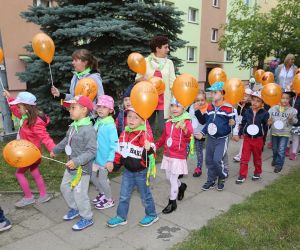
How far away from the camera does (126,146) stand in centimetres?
349

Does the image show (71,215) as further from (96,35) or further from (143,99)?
(96,35)

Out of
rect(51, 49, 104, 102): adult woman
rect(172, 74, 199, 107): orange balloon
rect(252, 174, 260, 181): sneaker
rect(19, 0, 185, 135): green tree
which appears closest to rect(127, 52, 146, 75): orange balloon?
rect(51, 49, 104, 102): adult woman

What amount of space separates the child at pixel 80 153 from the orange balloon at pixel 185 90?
1.07 metres

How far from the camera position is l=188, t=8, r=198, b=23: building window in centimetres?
2291

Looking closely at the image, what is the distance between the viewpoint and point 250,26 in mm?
13594

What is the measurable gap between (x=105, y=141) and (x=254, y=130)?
2.44 meters

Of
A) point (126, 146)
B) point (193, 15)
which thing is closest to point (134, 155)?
point (126, 146)

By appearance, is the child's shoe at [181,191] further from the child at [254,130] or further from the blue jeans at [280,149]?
the blue jeans at [280,149]

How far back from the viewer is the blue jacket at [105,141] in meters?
3.80

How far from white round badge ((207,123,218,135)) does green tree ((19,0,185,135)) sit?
2721mm

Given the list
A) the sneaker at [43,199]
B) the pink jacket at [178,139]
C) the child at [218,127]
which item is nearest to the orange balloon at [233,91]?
the child at [218,127]

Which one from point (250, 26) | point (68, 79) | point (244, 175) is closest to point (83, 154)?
point (244, 175)

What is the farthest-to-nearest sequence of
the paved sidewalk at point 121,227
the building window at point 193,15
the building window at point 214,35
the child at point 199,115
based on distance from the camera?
the building window at point 214,35 < the building window at point 193,15 < the child at point 199,115 < the paved sidewalk at point 121,227

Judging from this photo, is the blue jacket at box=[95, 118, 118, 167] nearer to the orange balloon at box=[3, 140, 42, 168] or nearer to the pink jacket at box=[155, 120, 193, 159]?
the pink jacket at box=[155, 120, 193, 159]
